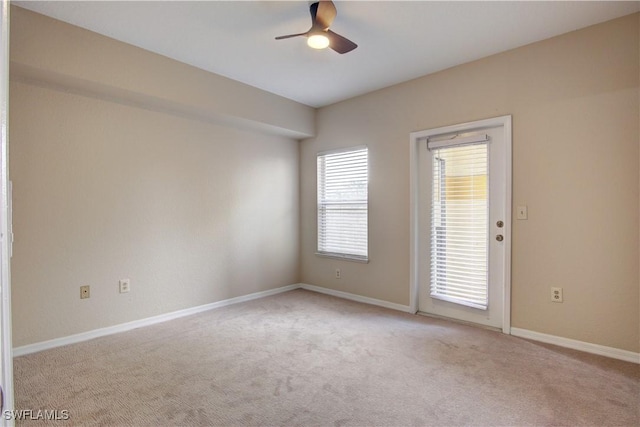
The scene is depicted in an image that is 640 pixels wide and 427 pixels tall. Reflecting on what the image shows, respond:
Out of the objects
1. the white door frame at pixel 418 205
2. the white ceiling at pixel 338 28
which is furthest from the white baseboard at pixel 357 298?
the white ceiling at pixel 338 28

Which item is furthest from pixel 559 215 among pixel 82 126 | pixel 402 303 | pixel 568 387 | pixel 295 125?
pixel 82 126

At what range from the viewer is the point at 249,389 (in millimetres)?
2152

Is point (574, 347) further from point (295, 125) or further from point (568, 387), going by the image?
point (295, 125)

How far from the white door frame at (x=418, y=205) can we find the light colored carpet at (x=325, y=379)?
0.44 m

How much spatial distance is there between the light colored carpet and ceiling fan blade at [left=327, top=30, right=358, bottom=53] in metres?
2.44

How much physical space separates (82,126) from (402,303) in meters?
3.72

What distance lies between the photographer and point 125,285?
3254mm

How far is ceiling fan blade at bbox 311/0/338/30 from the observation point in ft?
7.32

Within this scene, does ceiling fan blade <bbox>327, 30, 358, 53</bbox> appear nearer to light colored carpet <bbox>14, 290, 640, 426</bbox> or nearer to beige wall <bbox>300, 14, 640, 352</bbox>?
beige wall <bbox>300, 14, 640, 352</bbox>

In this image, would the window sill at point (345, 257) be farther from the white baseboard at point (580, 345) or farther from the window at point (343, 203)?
Answer: the white baseboard at point (580, 345)

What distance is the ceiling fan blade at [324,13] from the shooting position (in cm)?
223

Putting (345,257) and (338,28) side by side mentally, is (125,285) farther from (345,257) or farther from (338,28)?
(338,28)

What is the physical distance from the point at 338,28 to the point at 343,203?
7.48 ft

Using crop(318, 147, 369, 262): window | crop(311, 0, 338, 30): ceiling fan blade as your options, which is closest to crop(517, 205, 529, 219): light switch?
crop(318, 147, 369, 262): window
